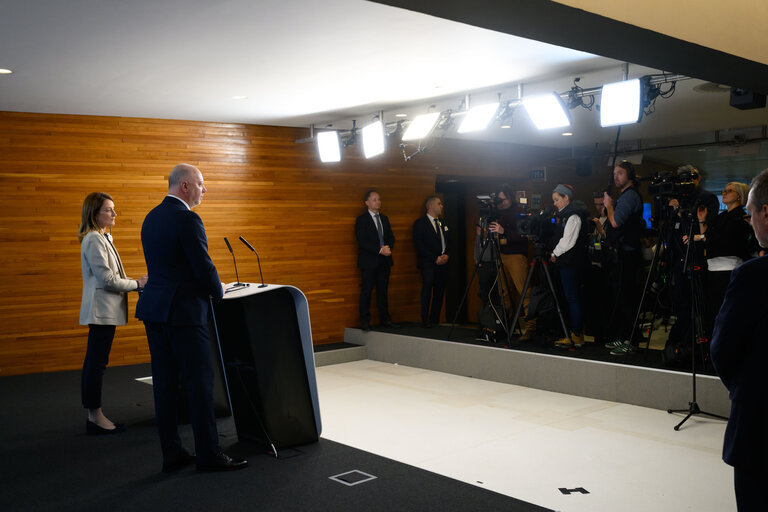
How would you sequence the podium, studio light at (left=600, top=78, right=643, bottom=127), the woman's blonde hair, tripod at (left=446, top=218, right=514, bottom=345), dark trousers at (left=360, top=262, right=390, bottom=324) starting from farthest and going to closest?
1. dark trousers at (left=360, top=262, right=390, bottom=324)
2. tripod at (left=446, top=218, right=514, bottom=345)
3. studio light at (left=600, top=78, right=643, bottom=127)
4. the woman's blonde hair
5. the podium

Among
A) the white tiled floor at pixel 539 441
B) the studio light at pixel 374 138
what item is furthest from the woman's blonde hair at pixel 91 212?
the studio light at pixel 374 138

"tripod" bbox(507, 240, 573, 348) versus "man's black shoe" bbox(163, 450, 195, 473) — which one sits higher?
"tripod" bbox(507, 240, 573, 348)

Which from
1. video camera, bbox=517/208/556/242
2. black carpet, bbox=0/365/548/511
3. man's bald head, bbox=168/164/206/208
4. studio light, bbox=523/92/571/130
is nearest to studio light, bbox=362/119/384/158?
video camera, bbox=517/208/556/242

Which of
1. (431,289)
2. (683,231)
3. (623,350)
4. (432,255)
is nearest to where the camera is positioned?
(683,231)

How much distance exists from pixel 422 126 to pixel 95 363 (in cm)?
376

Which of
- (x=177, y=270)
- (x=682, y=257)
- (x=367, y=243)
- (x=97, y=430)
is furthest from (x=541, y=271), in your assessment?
(x=97, y=430)

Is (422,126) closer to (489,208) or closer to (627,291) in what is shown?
(489,208)

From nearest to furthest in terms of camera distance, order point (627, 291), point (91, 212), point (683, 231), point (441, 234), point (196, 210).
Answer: point (91, 212), point (683, 231), point (627, 291), point (196, 210), point (441, 234)

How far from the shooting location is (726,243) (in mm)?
5055

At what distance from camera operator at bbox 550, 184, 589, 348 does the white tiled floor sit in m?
0.84

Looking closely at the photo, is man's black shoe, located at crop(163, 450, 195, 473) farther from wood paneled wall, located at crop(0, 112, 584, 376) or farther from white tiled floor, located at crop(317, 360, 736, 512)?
wood paneled wall, located at crop(0, 112, 584, 376)

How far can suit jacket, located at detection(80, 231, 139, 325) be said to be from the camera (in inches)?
177

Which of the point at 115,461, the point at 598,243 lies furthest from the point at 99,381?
the point at 598,243

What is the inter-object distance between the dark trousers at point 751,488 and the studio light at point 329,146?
6.24m
